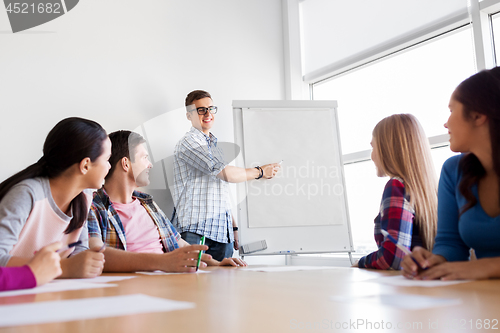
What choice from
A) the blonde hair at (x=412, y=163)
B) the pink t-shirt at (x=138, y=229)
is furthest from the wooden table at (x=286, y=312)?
the pink t-shirt at (x=138, y=229)

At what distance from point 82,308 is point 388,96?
2.82 m

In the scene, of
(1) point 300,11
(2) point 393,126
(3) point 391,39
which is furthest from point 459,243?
(1) point 300,11

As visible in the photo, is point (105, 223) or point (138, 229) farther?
point (138, 229)

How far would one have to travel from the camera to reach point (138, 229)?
172cm

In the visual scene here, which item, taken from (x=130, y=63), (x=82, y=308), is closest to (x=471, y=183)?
(x=82, y=308)

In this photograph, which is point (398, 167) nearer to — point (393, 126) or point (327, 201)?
point (393, 126)

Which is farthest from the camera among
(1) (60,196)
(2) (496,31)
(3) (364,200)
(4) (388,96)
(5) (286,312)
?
(3) (364,200)

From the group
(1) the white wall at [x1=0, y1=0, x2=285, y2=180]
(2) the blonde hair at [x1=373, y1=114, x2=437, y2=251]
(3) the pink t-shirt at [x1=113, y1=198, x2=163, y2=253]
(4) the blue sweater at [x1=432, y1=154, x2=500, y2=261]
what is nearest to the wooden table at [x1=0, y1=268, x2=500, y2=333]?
(4) the blue sweater at [x1=432, y1=154, x2=500, y2=261]

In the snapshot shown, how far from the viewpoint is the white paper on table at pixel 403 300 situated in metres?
0.59

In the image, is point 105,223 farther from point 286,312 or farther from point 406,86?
point 406,86

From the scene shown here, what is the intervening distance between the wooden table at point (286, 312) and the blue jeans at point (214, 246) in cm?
177

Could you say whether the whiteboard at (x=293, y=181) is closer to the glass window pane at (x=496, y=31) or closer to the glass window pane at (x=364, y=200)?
the glass window pane at (x=364, y=200)

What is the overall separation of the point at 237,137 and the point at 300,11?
1.73 metres

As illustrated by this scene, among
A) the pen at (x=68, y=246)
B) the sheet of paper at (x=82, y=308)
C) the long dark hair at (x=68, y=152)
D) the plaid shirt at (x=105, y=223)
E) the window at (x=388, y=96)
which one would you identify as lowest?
the sheet of paper at (x=82, y=308)
